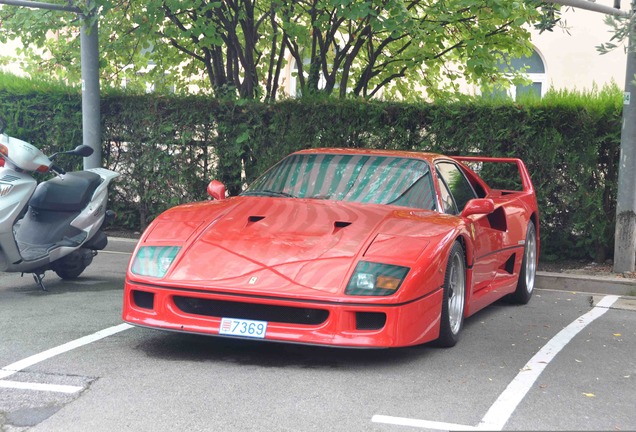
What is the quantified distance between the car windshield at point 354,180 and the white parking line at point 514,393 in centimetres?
134

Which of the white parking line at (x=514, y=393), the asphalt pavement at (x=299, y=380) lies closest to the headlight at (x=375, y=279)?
the asphalt pavement at (x=299, y=380)

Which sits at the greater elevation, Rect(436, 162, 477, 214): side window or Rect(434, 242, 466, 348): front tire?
Rect(436, 162, 477, 214): side window

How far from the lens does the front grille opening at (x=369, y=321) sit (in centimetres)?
534

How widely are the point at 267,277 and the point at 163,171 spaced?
697cm

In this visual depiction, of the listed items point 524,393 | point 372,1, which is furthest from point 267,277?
point 372,1

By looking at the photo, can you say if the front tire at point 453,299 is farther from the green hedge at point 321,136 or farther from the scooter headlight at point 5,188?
the green hedge at point 321,136

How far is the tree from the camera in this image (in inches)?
440

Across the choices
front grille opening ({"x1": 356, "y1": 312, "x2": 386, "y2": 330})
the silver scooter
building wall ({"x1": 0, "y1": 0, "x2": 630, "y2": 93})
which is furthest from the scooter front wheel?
building wall ({"x1": 0, "y1": 0, "x2": 630, "y2": 93})

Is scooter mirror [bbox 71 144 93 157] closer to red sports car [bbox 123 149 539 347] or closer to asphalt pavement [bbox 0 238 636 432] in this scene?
asphalt pavement [bbox 0 238 636 432]

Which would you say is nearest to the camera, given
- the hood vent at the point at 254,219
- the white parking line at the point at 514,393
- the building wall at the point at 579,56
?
the white parking line at the point at 514,393

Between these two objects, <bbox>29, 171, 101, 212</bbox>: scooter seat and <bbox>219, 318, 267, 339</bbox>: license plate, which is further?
<bbox>29, 171, 101, 212</bbox>: scooter seat

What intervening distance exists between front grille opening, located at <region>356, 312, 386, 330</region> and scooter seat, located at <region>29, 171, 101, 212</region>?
4014 millimetres

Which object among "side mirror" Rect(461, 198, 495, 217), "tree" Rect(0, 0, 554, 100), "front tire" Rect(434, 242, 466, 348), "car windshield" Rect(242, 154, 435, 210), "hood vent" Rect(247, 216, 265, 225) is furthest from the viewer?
"tree" Rect(0, 0, 554, 100)

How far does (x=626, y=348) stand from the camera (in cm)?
637
